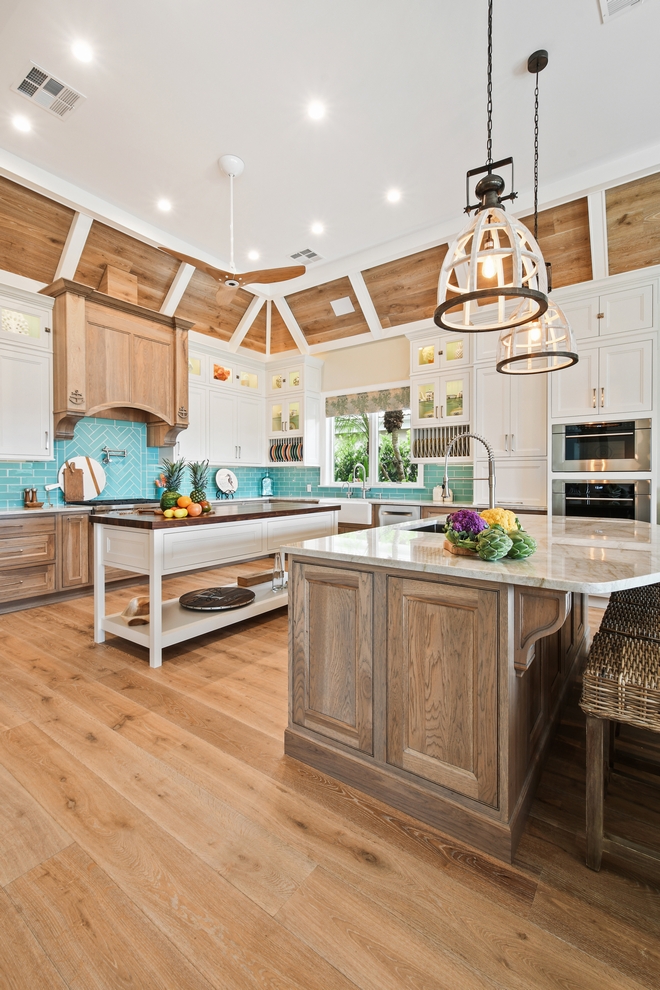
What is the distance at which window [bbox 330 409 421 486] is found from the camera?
607cm

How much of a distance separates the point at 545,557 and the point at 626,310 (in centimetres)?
354

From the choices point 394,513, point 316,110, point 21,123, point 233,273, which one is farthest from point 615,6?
point 394,513

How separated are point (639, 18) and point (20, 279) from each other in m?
5.27

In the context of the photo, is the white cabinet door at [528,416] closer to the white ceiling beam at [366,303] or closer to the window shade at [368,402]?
the window shade at [368,402]

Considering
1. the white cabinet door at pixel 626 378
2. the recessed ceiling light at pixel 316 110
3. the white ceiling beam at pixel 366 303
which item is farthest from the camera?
the white ceiling beam at pixel 366 303

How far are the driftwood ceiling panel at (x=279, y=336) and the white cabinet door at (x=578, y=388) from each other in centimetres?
405

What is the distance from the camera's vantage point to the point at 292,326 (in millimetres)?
6680

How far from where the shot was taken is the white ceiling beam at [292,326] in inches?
252

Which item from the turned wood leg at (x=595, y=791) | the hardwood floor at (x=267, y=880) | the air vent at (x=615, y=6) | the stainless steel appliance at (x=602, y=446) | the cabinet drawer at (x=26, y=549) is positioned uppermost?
the air vent at (x=615, y=6)

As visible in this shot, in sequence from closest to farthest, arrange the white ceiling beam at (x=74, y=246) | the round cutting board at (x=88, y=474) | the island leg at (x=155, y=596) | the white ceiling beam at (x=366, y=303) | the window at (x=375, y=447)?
the island leg at (x=155, y=596), the white ceiling beam at (x=74, y=246), the round cutting board at (x=88, y=474), the white ceiling beam at (x=366, y=303), the window at (x=375, y=447)

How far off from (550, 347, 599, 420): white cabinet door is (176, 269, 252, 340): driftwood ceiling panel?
3.85m

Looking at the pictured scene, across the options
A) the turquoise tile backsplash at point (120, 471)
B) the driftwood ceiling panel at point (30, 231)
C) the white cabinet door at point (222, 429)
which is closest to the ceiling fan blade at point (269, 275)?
the driftwood ceiling panel at point (30, 231)

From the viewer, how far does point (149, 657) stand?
119 inches

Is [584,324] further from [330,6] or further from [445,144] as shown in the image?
[330,6]
